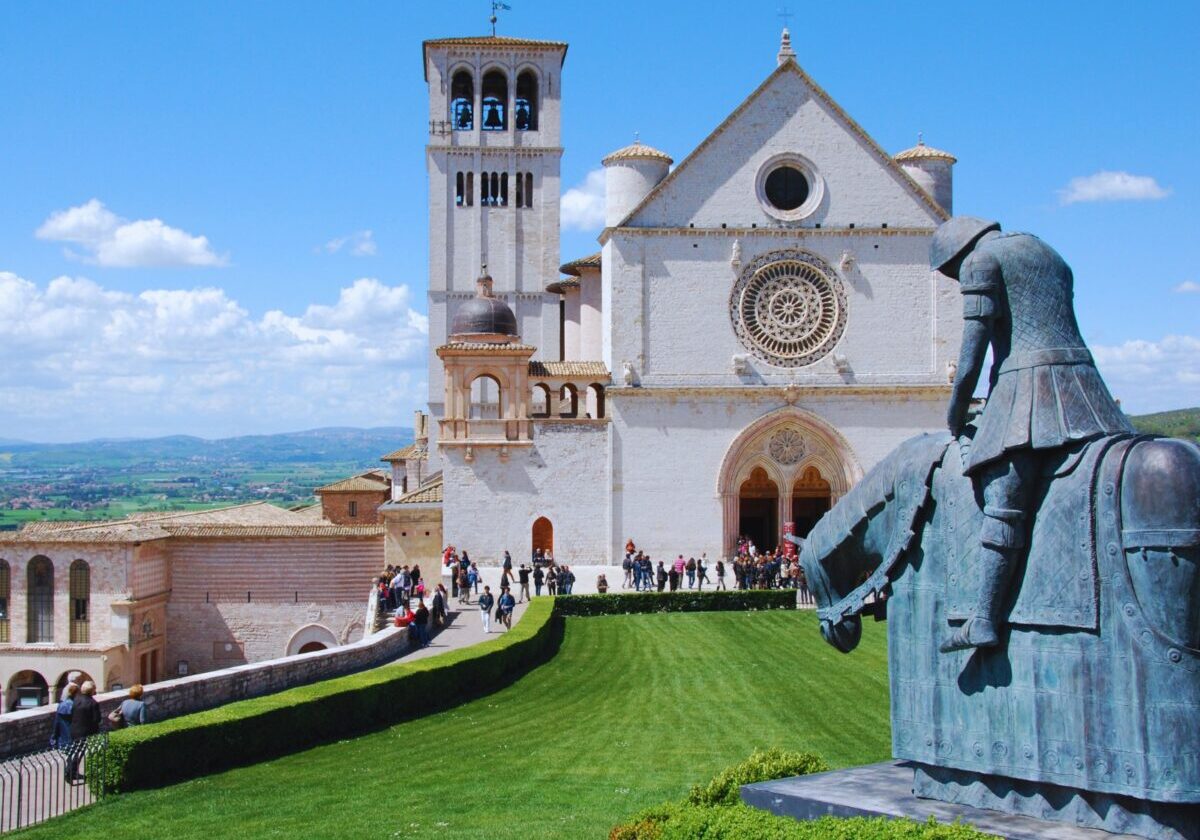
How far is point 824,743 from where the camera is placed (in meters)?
19.0

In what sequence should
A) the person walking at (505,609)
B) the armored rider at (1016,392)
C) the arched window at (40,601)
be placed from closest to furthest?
the armored rider at (1016,392) < the person walking at (505,609) < the arched window at (40,601)

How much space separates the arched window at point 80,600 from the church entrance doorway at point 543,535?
14.4m

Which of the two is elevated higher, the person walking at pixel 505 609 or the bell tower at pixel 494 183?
the bell tower at pixel 494 183

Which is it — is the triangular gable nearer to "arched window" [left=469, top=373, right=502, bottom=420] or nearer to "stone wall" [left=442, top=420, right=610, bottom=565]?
"stone wall" [left=442, top=420, right=610, bottom=565]

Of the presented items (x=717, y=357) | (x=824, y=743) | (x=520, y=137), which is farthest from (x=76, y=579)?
(x=824, y=743)

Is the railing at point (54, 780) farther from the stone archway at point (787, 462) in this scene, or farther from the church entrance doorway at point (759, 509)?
the church entrance doorway at point (759, 509)

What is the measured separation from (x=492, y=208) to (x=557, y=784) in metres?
45.7

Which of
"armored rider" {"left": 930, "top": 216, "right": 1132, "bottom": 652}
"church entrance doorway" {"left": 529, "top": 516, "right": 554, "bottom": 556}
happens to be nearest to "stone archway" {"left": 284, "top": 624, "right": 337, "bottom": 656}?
"church entrance doorway" {"left": 529, "top": 516, "right": 554, "bottom": 556}

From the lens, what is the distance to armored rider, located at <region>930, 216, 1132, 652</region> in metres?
8.64

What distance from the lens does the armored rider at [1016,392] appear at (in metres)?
8.64

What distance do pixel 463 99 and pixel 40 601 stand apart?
28.4 m

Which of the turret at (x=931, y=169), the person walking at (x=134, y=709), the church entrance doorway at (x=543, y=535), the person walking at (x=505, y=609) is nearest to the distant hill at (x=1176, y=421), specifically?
the turret at (x=931, y=169)

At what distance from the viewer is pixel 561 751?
1831 cm

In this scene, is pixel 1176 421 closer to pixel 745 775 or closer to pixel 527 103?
pixel 527 103
